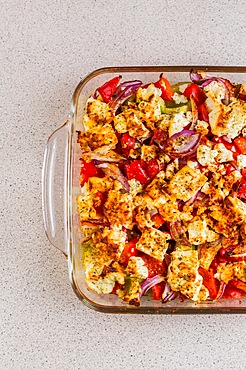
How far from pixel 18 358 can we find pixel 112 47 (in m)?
0.88

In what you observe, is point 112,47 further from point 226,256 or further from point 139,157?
point 226,256

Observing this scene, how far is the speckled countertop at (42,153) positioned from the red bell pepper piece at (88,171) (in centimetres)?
20

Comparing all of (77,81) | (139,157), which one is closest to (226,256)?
(139,157)

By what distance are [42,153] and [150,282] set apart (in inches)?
18.6

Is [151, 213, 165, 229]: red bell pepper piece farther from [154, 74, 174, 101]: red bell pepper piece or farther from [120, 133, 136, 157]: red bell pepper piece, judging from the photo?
[154, 74, 174, 101]: red bell pepper piece

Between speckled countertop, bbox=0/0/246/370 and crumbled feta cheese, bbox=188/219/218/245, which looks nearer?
crumbled feta cheese, bbox=188/219/218/245

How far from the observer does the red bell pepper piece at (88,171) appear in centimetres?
153

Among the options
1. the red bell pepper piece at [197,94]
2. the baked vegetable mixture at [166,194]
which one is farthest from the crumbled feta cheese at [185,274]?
the red bell pepper piece at [197,94]

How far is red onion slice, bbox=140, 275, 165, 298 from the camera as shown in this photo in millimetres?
1501

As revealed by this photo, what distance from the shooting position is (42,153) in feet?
5.56

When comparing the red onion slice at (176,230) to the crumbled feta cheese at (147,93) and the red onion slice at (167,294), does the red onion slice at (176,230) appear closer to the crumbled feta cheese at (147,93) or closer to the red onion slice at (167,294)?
the red onion slice at (167,294)

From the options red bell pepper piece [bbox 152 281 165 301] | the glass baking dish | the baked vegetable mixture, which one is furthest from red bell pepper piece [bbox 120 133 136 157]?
red bell pepper piece [bbox 152 281 165 301]

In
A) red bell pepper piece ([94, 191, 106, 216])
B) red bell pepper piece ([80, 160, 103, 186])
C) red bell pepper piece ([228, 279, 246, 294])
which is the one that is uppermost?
red bell pepper piece ([80, 160, 103, 186])

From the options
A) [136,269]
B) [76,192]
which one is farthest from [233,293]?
[76,192]
